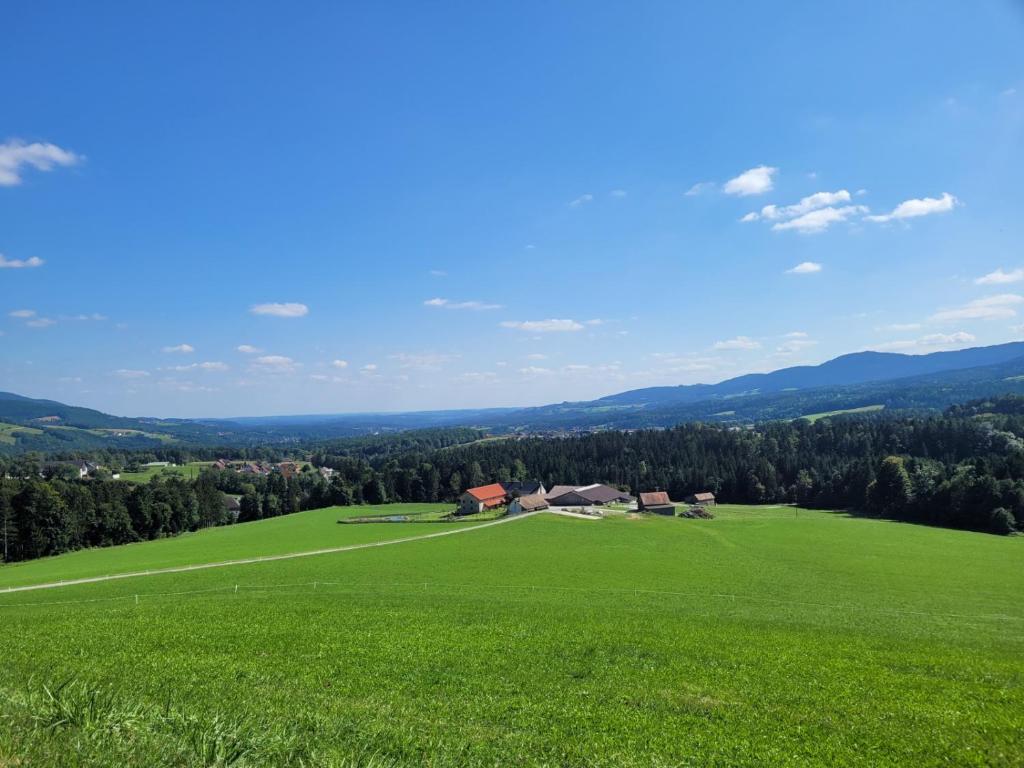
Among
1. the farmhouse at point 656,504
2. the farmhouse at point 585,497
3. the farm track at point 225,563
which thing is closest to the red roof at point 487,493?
the farmhouse at point 585,497

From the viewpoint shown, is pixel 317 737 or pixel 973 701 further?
pixel 973 701

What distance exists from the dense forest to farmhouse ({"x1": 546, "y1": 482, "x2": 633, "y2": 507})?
13.6m

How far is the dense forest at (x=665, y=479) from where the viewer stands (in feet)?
233

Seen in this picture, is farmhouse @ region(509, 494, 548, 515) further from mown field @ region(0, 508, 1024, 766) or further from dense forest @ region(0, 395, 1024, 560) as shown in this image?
mown field @ region(0, 508, 1024, 766)

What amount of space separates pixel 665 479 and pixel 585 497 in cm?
2658

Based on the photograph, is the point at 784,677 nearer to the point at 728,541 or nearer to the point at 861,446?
the point at 728,541

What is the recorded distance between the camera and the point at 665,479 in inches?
4705

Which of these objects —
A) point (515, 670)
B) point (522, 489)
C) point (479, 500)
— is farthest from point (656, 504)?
point (515, 670)

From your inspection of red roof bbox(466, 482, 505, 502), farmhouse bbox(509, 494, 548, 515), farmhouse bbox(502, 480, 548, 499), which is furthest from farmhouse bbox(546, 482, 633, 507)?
red roof bbox(466, 482, 505, 502)

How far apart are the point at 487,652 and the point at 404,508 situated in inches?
3558

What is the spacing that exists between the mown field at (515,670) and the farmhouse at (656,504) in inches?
2014

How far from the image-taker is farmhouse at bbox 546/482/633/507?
99.8 meters

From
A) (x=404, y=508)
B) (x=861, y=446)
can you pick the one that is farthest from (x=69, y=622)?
(x=861, y=446)

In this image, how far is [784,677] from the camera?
16875 mm
